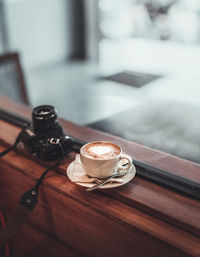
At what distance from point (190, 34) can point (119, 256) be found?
3.18ft

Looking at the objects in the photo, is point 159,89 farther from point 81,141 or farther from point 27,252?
point 27,252

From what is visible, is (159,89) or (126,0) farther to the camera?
(126,0)

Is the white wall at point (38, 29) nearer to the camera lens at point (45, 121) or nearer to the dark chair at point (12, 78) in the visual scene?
the dark chair at point (12, 78)

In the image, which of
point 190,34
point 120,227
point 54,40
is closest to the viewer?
point 120,227

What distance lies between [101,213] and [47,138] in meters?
0.24

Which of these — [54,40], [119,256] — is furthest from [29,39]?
[119,256]

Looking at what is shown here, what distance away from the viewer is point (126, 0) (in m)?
1.29

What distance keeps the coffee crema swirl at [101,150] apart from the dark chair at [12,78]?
114 centimetres

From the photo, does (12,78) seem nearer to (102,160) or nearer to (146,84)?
(146,84)

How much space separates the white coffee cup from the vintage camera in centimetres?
10

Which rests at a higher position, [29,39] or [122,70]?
[122,70]

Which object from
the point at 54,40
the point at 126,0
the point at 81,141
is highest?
the point at 126,0

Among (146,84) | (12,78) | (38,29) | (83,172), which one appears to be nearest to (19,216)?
(83,172)

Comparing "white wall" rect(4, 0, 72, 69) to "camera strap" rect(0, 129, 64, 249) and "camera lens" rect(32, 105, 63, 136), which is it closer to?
"camera lens" rect(32, 105, 63, 136)
